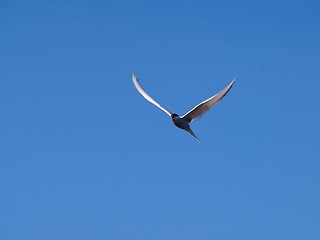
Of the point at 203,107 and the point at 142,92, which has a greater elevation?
the point at 142,92

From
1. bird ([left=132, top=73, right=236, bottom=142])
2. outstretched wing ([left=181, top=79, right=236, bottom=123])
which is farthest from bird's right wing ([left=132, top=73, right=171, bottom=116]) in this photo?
outstretched wing ([left=181, top=79, right=236, bottom=123])

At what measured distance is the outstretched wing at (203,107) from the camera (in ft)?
74.9

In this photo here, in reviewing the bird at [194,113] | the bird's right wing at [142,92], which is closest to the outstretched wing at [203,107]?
the bird at [194,113]

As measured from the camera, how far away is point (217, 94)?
2294cm

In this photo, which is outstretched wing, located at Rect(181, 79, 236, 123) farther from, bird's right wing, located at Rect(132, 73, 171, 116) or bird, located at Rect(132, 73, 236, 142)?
bird's right wing, located at Rect(132, 73, 171, 116)

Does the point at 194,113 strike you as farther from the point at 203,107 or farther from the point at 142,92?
the point at 142,92

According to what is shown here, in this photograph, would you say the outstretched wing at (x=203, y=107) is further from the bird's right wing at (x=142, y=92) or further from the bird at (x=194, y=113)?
the bird's right wing at (x=142, y=92)

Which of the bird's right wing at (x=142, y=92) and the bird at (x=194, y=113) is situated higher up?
the bird's right wing at (x=142, y=92)

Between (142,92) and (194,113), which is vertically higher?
(142,92)

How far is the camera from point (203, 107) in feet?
78.9

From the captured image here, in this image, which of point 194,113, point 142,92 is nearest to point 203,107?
point 194,113

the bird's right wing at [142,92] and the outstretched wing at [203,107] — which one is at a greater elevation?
the bird's right wing at [142,92]

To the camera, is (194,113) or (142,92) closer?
(194,113)

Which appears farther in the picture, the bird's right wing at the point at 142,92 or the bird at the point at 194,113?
the bird's right wing at the point at 142,92
